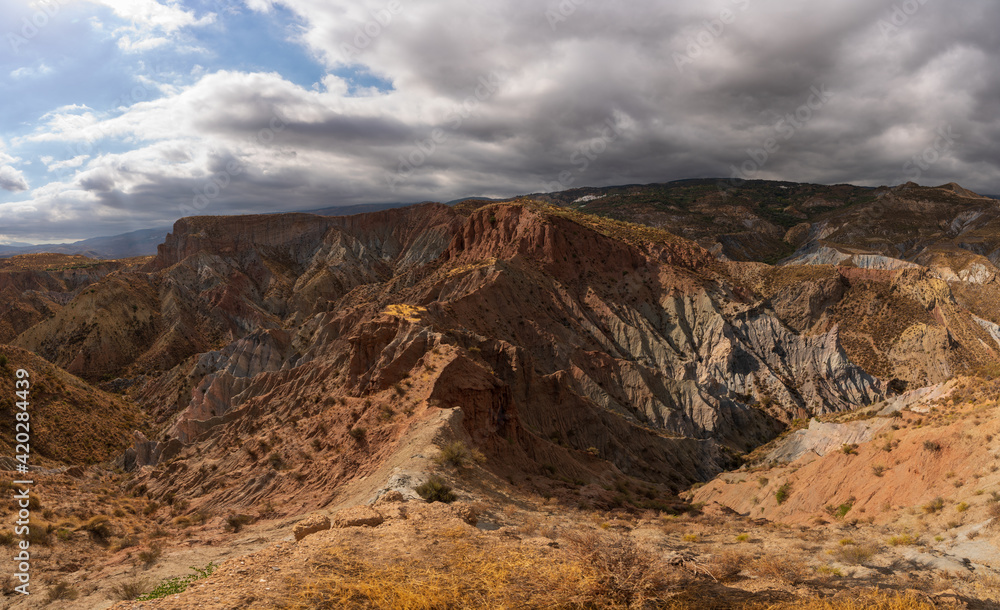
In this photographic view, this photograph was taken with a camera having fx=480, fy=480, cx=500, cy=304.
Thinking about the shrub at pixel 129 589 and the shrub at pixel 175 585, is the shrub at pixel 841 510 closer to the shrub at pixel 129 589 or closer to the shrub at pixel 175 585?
the shrub at pixel 175 585

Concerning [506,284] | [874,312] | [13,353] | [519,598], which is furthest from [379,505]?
[874,312]

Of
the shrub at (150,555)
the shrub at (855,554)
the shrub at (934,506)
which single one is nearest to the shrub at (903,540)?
the shrub at (855,554)

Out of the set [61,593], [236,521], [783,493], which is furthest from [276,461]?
[783,493]

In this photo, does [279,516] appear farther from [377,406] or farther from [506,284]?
[506,284]

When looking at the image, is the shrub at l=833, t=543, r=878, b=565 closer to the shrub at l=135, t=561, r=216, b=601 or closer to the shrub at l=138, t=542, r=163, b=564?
the shrub at l=135, t=561, r=216, b=601

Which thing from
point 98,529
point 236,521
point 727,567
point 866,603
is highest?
point 866,603

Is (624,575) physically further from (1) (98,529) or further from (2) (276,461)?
(2) (276,461)
